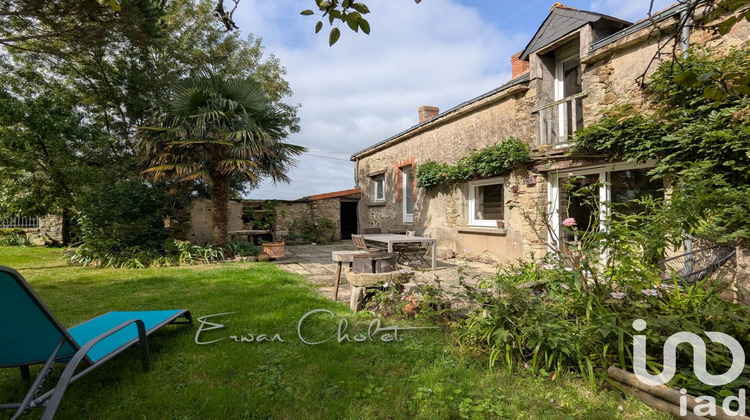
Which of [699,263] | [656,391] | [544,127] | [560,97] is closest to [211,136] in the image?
[544,127]

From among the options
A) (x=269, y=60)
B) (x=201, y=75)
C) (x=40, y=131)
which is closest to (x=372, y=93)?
(x=269, y=60)

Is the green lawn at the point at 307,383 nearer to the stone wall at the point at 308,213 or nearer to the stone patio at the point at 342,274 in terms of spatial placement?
the stone patio at the point at 342,274

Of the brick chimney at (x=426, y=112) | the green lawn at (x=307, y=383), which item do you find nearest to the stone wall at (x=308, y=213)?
the brick chimney at (x=426, y=112)

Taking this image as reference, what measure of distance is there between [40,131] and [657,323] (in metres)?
11.2

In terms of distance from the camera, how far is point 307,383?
235cm

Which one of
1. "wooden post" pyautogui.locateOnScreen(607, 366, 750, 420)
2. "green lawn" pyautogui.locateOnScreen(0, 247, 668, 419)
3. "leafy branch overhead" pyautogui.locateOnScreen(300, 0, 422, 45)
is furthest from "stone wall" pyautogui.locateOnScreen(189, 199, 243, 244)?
"wooden post" pyautogui.locateOnScreen(607, 366, 750, 420)

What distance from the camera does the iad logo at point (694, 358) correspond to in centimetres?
196

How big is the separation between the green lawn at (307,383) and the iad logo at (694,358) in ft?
0.71

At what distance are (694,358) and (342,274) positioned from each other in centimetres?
528

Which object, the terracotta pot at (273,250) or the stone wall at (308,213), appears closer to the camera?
the terracotta pot at (273,250)

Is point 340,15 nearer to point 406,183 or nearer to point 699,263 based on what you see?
point 699,263

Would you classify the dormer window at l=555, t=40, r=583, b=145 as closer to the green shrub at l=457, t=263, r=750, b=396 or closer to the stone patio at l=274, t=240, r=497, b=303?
the stone patio at l=274, t=240, r=497, b=303

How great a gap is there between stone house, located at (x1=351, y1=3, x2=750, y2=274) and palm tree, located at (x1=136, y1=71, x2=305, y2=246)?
479 centimetres

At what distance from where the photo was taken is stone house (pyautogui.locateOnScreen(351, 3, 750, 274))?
5.25 metres
